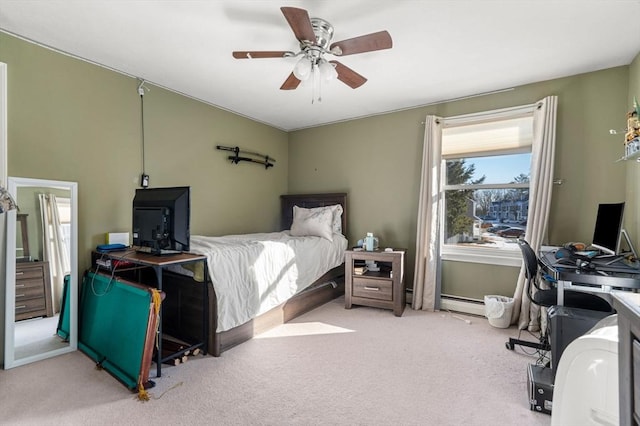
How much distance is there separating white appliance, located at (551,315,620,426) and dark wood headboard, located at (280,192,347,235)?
3.29 metres

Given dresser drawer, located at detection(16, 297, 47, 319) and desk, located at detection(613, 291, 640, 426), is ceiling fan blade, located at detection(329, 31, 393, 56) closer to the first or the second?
desk, located at detection(613, 291, 640, 426)

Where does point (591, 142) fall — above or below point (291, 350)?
above

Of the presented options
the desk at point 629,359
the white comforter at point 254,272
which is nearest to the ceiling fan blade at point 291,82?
the white comforter at point 254,272

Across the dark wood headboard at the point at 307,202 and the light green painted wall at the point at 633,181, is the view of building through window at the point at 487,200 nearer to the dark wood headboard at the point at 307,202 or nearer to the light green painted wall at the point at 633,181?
the light green painted wall at the point at 633,181

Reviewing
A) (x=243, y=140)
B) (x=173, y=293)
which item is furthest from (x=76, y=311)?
(x=243, y=140)

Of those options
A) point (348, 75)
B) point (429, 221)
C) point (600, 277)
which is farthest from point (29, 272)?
point (600, 277)

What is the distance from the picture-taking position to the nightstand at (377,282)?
3432mm

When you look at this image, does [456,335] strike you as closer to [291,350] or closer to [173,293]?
[291,350]

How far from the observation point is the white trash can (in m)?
3.03

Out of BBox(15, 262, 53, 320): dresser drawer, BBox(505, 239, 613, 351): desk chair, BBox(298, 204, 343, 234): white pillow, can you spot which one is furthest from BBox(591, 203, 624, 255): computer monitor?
BBox(15, 262, 53, 320): dresser drawer

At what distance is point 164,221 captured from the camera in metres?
2.37

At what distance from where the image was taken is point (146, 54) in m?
2.62

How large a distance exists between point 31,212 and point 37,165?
38 cm

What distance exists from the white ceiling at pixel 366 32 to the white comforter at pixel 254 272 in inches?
66.0
